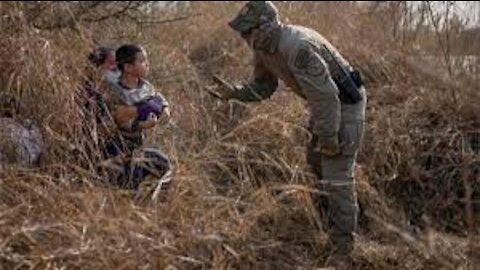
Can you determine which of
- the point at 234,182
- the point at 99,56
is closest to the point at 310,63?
the point at 234,182

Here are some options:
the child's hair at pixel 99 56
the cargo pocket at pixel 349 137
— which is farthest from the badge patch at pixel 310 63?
the child's hair at pixel 99 56

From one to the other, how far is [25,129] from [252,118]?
177 centimetres

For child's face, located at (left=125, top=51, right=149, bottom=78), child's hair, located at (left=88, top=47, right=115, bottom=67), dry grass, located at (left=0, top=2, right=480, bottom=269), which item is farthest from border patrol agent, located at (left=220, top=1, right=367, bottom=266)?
child's hair, located at (left=88, top=47, right=115, bottom=67)

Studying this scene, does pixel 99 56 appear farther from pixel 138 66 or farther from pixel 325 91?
pixel 325 91

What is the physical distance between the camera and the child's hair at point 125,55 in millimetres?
4824

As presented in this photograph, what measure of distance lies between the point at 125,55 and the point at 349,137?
1.38 metres

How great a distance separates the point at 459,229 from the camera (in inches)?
209

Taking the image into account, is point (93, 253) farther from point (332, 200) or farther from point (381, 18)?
point (381, 18)

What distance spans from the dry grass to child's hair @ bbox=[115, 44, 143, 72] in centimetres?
31

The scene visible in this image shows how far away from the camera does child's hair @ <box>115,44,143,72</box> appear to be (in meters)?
4.82

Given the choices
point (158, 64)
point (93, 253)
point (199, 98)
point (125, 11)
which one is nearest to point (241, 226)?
point (93, 253)

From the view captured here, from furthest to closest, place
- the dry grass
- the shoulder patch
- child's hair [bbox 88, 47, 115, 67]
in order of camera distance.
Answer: child's hair [bbox 88, 47, 115, 67]
the shoulder patch
the dry grass

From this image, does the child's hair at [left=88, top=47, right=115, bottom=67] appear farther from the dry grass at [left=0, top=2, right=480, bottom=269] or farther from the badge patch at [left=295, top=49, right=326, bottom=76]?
the badge patch at [left=295, top=49, right=326, bottom=76]

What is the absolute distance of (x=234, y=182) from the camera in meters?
A: 4.96
